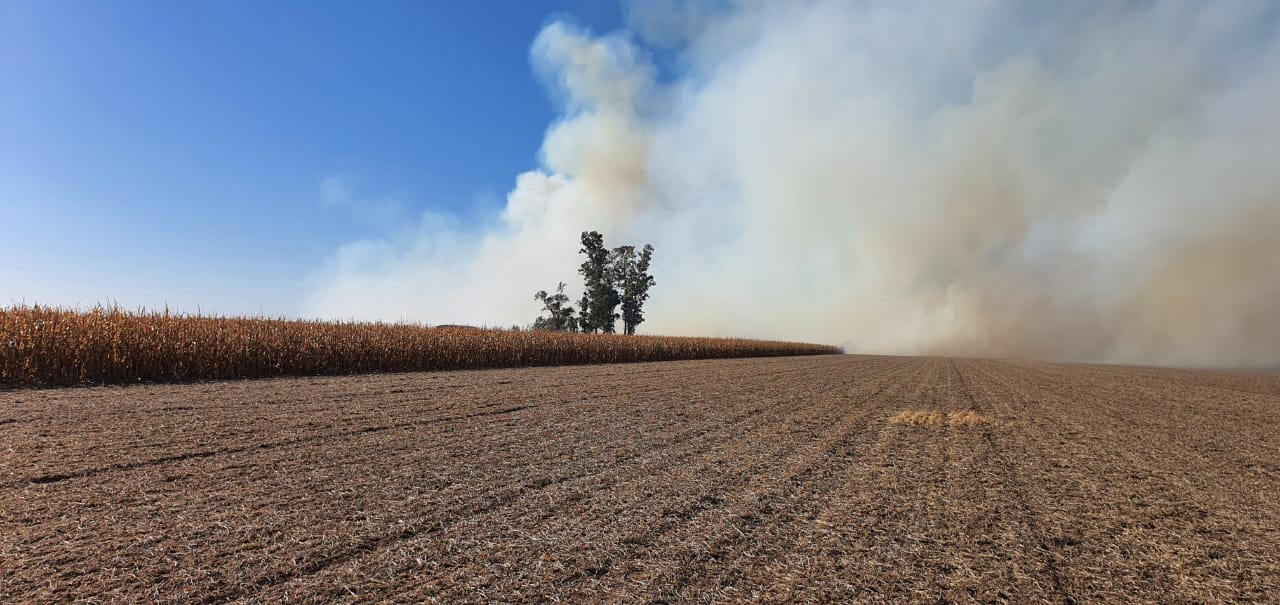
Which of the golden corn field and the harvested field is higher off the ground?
the golden corn field

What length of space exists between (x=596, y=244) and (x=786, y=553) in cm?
5644

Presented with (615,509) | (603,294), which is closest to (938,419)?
(615,509)

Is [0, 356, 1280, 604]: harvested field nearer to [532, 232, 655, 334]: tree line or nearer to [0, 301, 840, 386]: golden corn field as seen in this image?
[0, 301, 840, 386]: golden corn field

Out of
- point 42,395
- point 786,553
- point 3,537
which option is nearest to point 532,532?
point 786,553

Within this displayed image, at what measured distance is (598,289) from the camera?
2253 inches

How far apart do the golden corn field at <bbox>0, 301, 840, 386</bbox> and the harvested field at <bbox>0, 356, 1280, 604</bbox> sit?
614cm

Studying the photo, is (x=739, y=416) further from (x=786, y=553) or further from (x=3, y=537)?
(x=3, y=537)

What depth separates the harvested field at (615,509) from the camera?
2.27 metres

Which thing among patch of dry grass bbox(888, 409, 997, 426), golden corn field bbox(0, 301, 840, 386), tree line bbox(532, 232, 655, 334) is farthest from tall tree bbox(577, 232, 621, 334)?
patch of dry grass bbox(888, 409, 997, 426)

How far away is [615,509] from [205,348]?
1405 centimetres

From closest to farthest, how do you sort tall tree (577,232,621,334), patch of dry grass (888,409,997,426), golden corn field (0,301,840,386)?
1. patch of dry grass (888,409,997,426)
2. golden corn field (0,301,840,386)
3. tall tree (577,232,621,334)

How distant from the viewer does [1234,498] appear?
3816 mm

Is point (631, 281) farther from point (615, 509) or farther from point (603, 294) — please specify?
point (615, 509)

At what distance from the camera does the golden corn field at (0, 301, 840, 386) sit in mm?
10594
